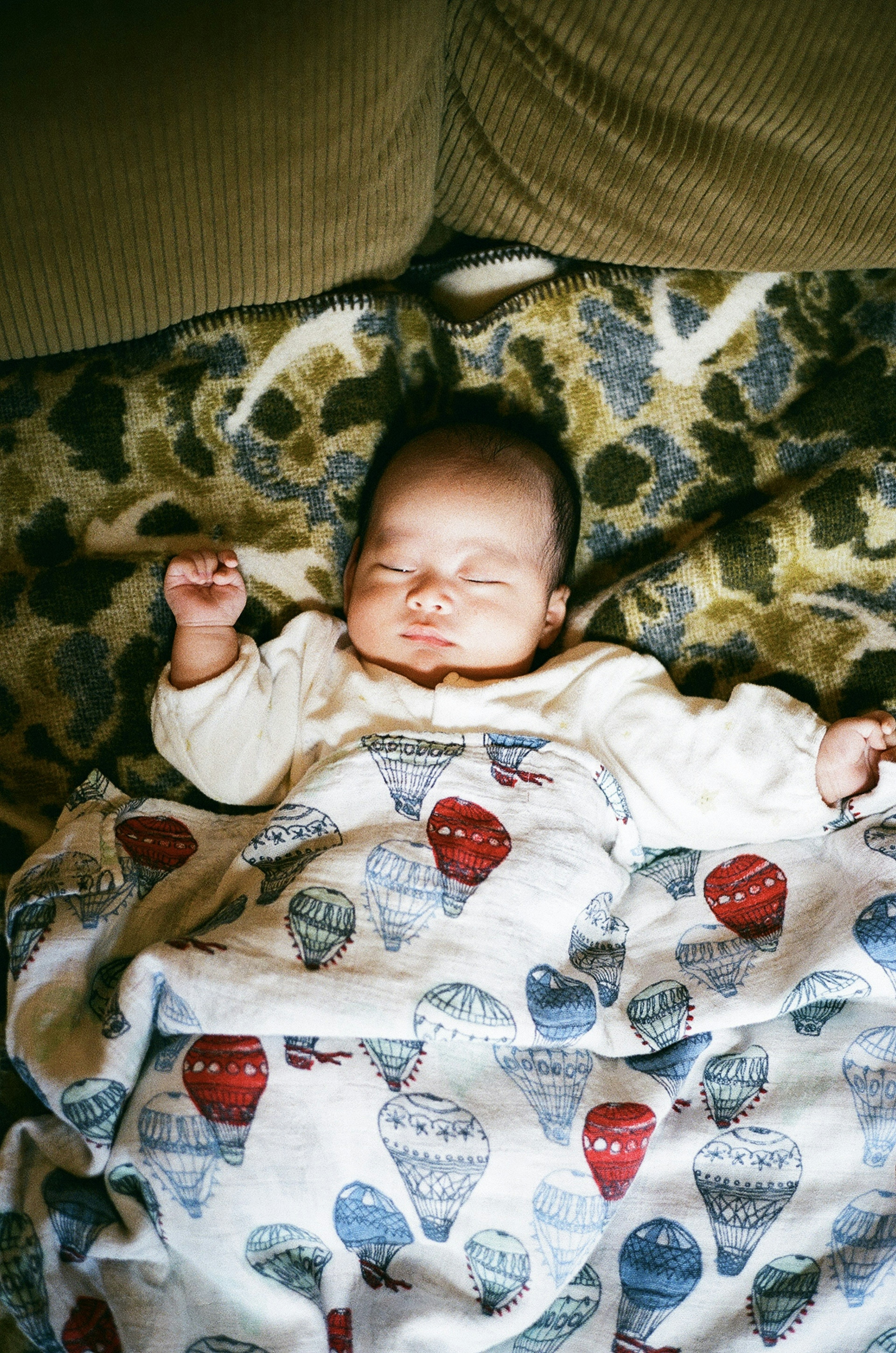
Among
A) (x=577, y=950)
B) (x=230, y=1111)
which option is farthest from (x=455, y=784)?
(x=230, y=1111)

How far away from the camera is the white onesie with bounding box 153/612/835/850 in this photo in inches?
61.9

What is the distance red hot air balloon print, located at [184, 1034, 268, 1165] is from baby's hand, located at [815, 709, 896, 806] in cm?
99

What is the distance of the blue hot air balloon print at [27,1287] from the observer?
1.24 meters

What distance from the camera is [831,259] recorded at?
1.64m

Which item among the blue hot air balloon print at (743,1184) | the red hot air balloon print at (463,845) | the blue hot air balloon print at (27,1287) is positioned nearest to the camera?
the blue hot air balloon print at (27,1287)

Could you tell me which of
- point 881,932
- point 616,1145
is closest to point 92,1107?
point 616,1145

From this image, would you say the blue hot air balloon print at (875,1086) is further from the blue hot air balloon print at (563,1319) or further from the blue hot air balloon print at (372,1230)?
the blue hot air balloon print at (372,1230)

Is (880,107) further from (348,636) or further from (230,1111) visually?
(230,1111)

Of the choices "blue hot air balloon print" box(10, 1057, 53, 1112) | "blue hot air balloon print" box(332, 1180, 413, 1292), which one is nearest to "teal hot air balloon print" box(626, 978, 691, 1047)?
"blue hot air balloon print" box(332, 1180, 413, 1292)

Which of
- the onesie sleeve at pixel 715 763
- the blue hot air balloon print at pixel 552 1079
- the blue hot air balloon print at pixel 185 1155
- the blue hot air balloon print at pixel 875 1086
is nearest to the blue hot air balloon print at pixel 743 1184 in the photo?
the blue hot air balloon print at pixel 875 1086

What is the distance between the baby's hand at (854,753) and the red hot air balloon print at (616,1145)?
601 mm

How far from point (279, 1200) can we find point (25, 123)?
1515 mm

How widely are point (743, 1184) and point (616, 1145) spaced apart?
21cm

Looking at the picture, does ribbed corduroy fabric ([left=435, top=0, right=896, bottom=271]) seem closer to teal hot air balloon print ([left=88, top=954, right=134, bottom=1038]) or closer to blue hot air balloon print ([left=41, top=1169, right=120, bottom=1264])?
teal hot air balloon print ([left=88, top=954, right=134, bottom=1038])
